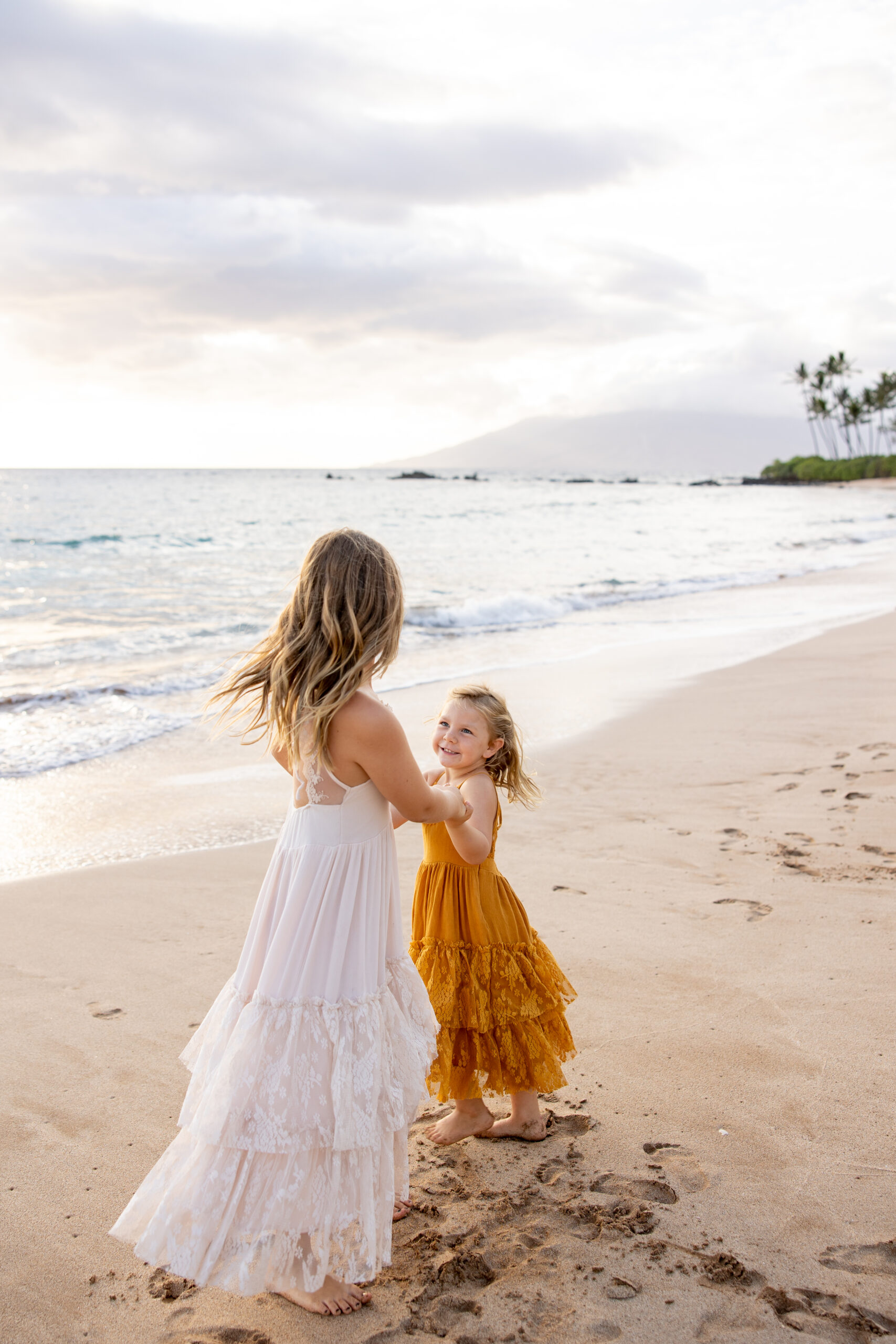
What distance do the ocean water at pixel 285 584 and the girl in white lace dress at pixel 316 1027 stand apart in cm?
58

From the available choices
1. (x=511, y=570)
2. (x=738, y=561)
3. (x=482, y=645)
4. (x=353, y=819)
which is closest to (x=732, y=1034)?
(x=353, y=819)

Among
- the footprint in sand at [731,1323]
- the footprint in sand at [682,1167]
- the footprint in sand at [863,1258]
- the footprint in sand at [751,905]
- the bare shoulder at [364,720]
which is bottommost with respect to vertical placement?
the footprint in sand at [863,1258]

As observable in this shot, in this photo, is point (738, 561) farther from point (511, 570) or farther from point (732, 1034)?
point (732, 1034)

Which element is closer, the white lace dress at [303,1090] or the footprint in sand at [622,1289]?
the white lace dress at [303,1090]

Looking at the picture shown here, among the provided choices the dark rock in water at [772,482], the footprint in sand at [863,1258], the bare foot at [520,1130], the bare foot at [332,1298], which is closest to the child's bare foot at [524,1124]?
the bare foot at [520,1130]

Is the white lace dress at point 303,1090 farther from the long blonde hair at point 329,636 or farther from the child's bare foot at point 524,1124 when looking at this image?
the child's bare foot at point 524,1124

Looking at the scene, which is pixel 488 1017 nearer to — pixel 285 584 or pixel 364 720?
pixel 364 720

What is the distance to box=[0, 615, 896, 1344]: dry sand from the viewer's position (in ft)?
7.25

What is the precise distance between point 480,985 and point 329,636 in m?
1.25

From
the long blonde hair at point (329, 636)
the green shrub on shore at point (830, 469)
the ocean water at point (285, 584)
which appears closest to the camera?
the long blonde hair at point (329, 636)

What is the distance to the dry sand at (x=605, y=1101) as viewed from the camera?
2.21 meters

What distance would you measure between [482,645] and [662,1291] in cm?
1054

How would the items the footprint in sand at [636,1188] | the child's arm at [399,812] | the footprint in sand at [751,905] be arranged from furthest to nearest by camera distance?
the footprint in sand at [751,905] → the footprint in sand at [636,1188] → the child's arm at [399,812]

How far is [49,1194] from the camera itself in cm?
258
